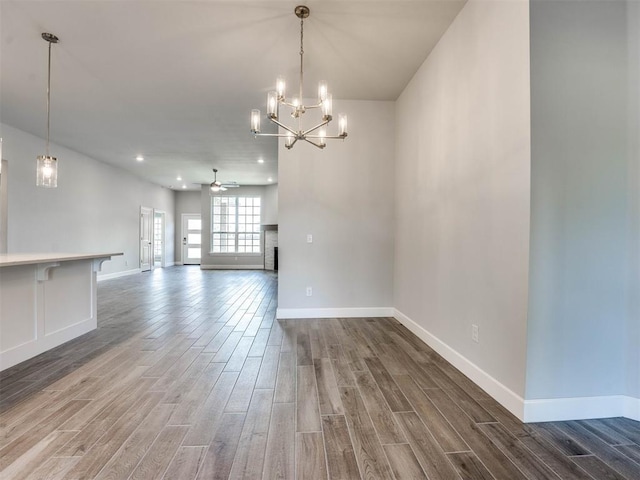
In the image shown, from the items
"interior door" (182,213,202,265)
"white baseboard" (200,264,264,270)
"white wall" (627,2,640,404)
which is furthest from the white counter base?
"interior door" (182,213,202,265)

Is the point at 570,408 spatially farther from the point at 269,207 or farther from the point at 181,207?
the point at 181,207

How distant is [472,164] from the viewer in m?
2.33

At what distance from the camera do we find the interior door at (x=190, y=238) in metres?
12.2

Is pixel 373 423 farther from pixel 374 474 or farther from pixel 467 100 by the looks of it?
pixel 467 100

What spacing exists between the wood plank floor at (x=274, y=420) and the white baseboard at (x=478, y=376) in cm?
6

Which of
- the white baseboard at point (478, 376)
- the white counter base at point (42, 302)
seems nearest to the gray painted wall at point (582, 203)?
the white baseboard at point (478, 376)

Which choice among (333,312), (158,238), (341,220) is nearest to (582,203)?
(341,220)

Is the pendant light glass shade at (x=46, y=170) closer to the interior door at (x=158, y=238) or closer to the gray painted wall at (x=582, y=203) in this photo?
the gray painted wall at (x=582, y=203)

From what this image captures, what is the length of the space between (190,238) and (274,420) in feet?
38.4

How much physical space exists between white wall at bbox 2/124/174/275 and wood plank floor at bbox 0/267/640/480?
12.5ft

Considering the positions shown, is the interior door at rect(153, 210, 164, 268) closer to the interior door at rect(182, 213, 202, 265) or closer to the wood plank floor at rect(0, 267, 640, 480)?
the interior door at rect(182, 213, 202, 265)

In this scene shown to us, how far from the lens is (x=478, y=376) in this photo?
2.22 metres

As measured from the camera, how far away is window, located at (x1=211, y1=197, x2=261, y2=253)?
10789mm

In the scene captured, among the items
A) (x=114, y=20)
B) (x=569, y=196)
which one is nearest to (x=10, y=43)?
(x=114, y=20)
